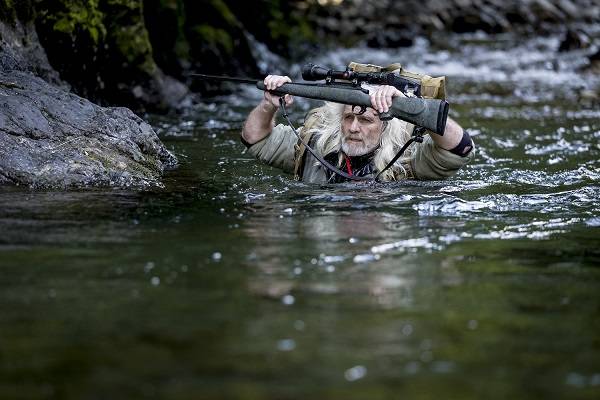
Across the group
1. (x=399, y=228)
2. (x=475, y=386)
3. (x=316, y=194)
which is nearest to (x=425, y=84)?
(x=316, y=194)

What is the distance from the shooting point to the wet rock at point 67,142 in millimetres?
8070

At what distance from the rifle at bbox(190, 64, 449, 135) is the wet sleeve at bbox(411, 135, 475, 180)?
44cm

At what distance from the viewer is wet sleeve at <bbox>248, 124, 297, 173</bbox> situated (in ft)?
29.5

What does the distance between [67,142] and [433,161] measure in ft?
10.00

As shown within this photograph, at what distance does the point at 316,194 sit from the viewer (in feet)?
26.7

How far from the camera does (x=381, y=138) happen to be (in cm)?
848

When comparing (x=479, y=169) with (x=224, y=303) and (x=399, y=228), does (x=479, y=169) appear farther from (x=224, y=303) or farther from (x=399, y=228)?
(x=224, y=303)

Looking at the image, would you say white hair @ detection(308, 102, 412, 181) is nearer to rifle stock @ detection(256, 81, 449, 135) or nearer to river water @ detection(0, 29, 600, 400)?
river water @ detection(0, 29, 600, 400)

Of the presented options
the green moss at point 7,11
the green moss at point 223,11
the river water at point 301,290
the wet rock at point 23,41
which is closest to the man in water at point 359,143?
the river water at point 301,290

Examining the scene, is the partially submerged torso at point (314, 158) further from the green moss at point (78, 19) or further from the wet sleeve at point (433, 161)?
the green moss at point (78, 19)

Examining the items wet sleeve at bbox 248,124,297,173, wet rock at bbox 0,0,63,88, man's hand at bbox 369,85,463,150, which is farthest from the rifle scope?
wet rock at bbox 0,0,63,88

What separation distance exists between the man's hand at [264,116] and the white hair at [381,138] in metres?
0.35

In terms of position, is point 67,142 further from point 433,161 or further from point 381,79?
point 433,161

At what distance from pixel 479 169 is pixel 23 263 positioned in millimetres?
6130
